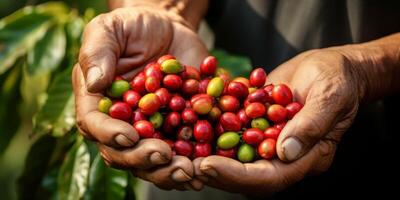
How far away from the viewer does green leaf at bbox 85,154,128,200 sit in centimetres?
227

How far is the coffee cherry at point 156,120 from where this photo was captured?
185 cm

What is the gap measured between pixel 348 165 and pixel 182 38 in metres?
0.71

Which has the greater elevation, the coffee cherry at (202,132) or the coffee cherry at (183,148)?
the coffee cherry at (202,132)

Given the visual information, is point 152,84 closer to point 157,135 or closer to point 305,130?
point 157,135

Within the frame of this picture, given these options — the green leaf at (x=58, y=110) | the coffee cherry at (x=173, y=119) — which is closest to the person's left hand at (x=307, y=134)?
the coffee cherry at (x=173, y=119)

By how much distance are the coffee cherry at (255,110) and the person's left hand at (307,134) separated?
137 millimetres

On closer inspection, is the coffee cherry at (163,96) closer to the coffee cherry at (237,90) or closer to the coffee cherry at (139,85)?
the coffee cherry at (139,85)

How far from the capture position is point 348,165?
2.21 m

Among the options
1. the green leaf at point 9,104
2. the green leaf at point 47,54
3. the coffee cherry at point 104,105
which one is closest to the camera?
the coffee cherry at point 104,105

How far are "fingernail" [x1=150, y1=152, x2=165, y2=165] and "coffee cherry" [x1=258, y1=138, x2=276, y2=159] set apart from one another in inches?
11.2

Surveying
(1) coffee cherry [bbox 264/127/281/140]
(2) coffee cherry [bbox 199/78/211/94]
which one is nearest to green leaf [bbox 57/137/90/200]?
(2) coffee cherry [bbox 199/78/211/94]

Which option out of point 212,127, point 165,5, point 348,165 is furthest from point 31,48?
point 348,165

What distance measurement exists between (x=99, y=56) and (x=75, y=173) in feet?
1.97

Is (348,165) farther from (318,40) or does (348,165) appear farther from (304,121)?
(304,121)
